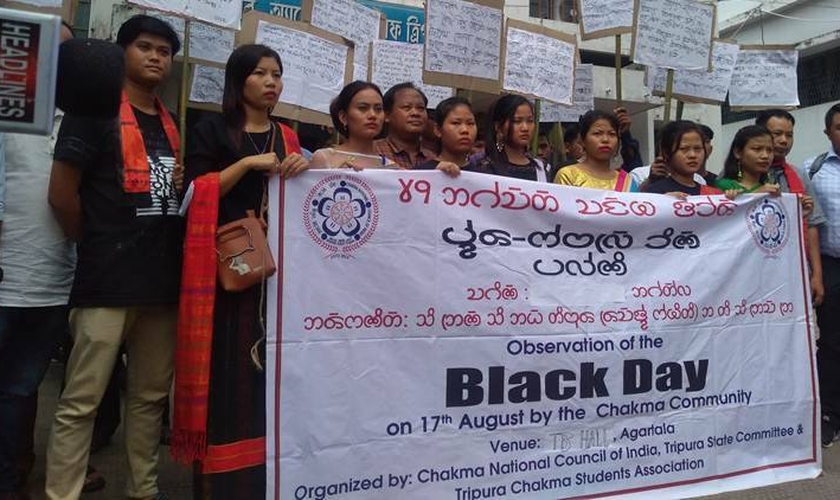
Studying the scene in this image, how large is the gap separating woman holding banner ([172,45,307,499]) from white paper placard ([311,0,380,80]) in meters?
1.86

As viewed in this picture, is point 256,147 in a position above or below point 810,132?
below

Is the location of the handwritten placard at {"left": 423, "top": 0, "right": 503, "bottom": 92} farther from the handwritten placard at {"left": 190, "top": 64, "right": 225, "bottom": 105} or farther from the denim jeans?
the denim jeans

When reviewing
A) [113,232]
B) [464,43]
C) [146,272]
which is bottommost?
[146,272]

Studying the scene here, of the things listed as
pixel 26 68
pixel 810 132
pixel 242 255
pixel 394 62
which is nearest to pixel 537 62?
pixel 394 62

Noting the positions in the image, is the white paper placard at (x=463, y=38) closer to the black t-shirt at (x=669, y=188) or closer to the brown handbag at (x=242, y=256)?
the black t-shirt at (x=669, y=188)

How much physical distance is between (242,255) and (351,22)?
2558 mm

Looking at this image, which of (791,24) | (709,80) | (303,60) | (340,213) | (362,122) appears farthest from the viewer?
(791,24)

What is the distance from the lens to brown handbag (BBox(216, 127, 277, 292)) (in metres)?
2.21

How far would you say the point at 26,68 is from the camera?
44.2 inches

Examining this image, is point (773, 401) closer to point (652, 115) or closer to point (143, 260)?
point (143, 260)

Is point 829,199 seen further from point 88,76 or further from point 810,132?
point 810,132

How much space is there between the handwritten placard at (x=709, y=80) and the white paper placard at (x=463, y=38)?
5.25 feet

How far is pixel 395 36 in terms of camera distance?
8508 millimetres

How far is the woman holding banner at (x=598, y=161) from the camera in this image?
332cm
